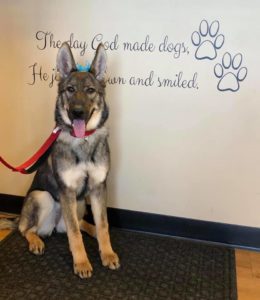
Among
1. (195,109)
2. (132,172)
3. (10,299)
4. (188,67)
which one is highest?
(188,67)

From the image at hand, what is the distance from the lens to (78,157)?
2156mm

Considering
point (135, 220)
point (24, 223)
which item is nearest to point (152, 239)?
Answer: point (135, 220)

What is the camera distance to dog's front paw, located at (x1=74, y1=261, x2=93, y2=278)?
2109 mm

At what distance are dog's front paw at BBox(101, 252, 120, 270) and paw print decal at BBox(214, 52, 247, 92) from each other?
127cm

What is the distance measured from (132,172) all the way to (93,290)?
3.00ft

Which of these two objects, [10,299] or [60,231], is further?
[60,231]

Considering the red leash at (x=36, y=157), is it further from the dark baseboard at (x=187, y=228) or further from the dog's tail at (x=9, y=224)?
the dark baseboard at (x=187, y=228)

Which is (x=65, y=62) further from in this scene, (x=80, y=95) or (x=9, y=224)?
(x=9, y=224)

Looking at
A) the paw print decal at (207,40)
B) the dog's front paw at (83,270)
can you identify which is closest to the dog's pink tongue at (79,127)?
the dog's front paw at (83,270)

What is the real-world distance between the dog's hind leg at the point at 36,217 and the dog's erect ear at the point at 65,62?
0.79 meters

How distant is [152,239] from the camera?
8.46 feet

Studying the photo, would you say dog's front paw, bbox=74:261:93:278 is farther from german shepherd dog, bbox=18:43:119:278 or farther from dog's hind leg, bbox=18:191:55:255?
dog's hind leg, bbox=18:191:55:255

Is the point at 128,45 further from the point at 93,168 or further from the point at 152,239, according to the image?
the point at 152,239

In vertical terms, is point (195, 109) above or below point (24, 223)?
above
